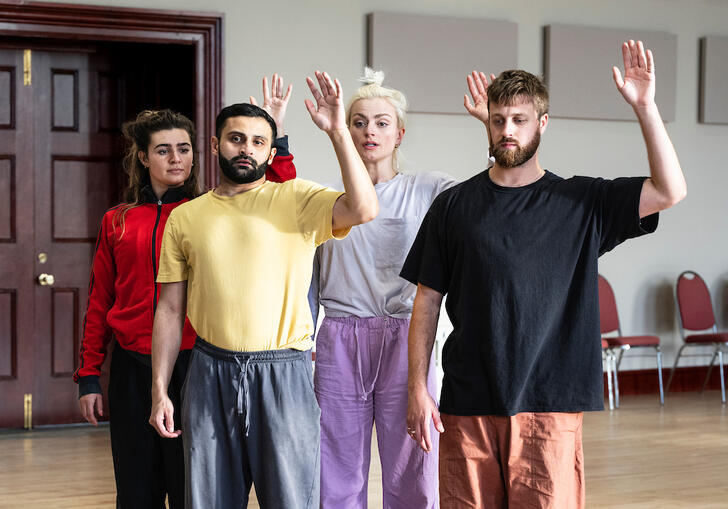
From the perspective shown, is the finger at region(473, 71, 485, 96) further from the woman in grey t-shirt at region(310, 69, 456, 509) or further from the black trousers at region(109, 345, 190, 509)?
the black trousers at region(109, 345, 190, 509)

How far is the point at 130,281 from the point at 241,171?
649 millimetres

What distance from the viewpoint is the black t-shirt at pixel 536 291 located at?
1.93 m

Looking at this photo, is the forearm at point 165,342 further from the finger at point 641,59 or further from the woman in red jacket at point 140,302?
the finger at point 641,59

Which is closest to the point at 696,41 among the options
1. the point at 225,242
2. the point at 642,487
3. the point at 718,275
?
the point at 718,275

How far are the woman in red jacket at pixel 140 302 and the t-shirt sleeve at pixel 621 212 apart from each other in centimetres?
91

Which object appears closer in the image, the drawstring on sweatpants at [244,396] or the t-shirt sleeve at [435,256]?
the drawstring on sweatpants at [244,396]

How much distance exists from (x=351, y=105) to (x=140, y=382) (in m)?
1.05

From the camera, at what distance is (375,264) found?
2561mm

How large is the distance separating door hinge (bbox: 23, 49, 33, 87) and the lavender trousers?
366cm

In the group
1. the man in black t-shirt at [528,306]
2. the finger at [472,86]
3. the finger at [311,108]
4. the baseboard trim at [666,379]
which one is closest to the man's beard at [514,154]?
the man in black t-shirt at [528,306]

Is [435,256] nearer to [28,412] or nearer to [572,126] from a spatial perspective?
[28,412]

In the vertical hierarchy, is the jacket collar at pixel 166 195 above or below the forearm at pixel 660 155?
below

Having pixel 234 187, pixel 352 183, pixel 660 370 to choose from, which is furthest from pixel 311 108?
pixel 660 370

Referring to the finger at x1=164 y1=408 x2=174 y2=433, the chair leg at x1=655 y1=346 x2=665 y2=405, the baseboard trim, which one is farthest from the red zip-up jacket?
the baseboard trim
